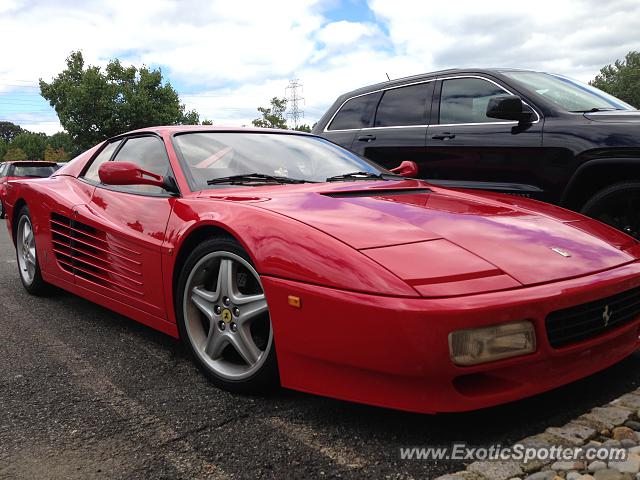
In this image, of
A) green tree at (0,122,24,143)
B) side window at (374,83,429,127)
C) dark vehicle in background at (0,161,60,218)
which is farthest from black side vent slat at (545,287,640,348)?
green tree at (0,122,24,143)

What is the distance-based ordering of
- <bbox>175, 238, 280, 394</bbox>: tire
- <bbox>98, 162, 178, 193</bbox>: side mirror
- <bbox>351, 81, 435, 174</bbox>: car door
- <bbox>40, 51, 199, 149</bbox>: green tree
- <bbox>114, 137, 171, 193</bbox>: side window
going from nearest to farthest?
<bbox>175, 238, 280, 394</bbox>: tire < <bbox>98, 162, 178, 193</bbox>: side mirror < <bbox>114, 137, 171, 193</bbox>: side window < <bbox>351, 81, 435, 174</bbox>: car door < <bbox>40, 51, 199, 149</bbox>: green tree

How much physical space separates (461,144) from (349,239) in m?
2.63

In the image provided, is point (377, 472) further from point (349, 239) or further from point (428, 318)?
point (349, 239)

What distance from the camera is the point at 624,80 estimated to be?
6256cm

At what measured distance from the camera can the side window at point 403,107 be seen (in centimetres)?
474

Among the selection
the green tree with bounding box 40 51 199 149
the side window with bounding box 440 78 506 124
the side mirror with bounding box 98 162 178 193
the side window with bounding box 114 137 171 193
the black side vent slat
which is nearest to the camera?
the black side vent slat

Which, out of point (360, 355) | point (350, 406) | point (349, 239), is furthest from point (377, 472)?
point (349, 239)

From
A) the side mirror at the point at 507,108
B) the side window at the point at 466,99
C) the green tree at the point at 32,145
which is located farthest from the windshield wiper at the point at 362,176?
the green tree at the point at 32,145

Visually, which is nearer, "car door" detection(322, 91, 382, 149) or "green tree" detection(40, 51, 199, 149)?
"car door" detection(322, 91, 382, 149)

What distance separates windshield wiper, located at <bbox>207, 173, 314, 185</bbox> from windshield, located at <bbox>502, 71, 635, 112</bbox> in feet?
7.12

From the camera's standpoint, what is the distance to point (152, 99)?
135 ft

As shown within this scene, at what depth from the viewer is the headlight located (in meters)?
1.69

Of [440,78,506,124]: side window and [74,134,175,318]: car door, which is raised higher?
[440,78,506,124]: side window
